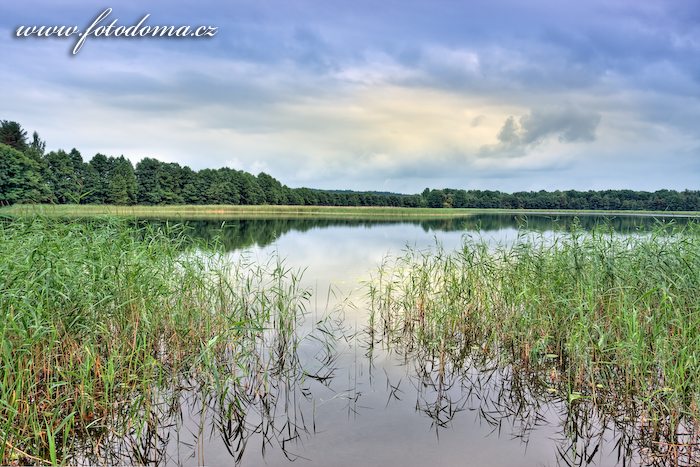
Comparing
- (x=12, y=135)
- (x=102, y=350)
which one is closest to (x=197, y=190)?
(x=12, y=135)

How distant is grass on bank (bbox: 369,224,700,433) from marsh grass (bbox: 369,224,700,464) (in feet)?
0.06

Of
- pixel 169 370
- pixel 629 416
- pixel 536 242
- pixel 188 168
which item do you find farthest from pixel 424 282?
pixel 188 168

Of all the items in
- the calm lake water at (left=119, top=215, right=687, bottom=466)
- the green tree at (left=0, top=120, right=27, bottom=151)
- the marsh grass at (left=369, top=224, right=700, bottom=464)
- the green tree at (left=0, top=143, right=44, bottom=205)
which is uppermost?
the green tree at (left=0, top=120, right=27, bottom=151)

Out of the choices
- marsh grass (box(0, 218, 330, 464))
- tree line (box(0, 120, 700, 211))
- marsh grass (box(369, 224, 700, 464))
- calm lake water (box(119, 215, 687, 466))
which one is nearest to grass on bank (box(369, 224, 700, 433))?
marsh grass (box(369, 224, 700, 464))

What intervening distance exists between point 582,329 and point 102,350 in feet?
18.2

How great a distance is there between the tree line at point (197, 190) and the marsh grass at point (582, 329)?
1640 inches

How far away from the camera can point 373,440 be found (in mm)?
4297

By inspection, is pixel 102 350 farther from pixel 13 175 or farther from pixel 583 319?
pixel 13 175

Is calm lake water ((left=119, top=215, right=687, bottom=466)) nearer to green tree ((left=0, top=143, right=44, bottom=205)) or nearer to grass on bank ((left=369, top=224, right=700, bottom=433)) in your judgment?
grass on bank ((left=369, top=224, right=700, bottom=433))

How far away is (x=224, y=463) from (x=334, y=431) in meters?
1.12

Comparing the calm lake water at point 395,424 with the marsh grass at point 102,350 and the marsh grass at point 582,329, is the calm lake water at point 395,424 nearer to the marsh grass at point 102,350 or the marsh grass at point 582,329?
the marsh grass at point 582,329

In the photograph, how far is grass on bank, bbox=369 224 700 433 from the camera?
4.55 metres

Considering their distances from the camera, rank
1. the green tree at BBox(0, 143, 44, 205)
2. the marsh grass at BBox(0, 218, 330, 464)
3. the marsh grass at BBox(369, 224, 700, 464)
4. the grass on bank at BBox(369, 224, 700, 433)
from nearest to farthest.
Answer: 1. the marsh grass at BBox(0, 218, 330, 464)
2. the marsh grass at BBox(369, 224, 700, 464)
3. the grass on bank at BBox(369, 224, 700, 433)
4. the green tree at BBox(0, 143, 44, 205)

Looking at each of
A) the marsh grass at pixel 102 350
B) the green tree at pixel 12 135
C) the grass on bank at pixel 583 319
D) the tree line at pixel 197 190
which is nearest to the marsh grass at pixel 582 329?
the grass on bank at pixel 583 319
